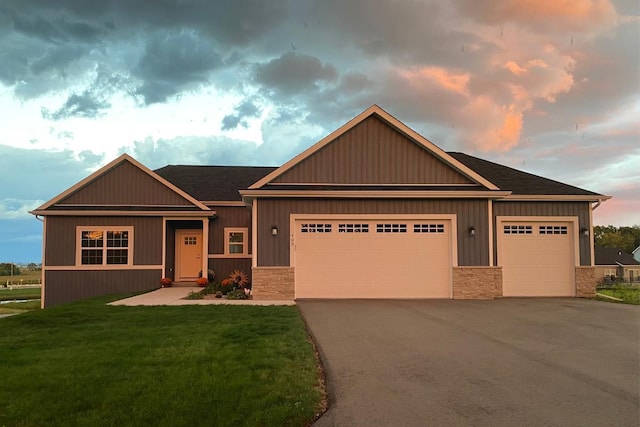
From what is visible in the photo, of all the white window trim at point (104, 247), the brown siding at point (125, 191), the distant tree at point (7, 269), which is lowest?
the distant tree at point (7, 269)

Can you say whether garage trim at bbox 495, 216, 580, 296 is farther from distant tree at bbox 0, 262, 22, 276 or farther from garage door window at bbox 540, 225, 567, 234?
distant tree at bbox 0, 262, 22, 276

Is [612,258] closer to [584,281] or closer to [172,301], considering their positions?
[584,281]

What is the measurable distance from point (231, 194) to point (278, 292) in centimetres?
722

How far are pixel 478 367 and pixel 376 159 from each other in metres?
9.37

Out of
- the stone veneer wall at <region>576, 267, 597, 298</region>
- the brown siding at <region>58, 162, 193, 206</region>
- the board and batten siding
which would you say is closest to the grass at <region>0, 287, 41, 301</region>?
the brown siding at <region>58, 162, 193, 206</region>

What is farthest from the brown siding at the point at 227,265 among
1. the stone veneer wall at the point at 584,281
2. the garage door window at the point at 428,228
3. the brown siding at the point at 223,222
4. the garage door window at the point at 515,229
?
the stone veneer wall at the point at 584,281

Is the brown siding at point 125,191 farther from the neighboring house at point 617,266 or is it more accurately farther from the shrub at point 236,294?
the neighboring house at point 617,266

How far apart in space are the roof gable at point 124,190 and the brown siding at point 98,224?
0.56 metres

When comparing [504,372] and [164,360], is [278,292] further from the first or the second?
[504,372]

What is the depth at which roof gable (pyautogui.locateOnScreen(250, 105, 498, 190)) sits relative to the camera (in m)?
15.0

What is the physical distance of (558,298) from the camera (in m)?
15.5

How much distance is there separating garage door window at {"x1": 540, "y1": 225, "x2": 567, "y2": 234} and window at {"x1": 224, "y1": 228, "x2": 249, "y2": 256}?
10.8 meters

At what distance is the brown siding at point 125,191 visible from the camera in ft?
58.5

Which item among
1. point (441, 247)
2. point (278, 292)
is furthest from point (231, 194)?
point (441, 247)
